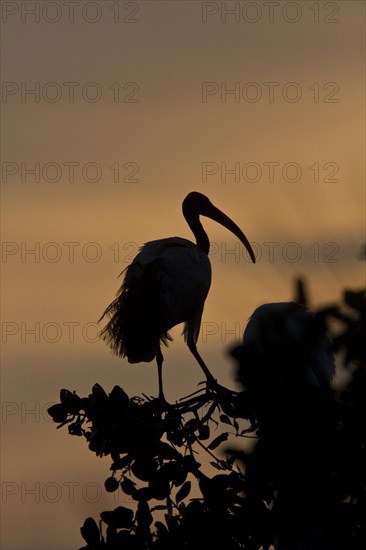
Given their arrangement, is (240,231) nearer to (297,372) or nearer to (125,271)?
(125,271)

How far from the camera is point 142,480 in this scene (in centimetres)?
747

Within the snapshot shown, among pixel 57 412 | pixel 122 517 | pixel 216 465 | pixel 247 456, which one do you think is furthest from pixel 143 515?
pixel 247 456

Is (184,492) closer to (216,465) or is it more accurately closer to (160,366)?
(216,465)

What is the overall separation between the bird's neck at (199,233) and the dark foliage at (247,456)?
4659mm

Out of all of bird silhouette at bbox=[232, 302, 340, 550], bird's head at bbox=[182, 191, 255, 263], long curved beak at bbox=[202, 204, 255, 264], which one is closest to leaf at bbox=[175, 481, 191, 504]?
bird silhouette at bbox=[232, 302, 340, 550]

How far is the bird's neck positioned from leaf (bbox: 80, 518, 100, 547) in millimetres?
6098

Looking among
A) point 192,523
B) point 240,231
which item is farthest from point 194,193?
point 192,523

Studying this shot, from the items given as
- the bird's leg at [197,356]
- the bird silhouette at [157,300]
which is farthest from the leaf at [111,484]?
the bird's leg at [197,356]

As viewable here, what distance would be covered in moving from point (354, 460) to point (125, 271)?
24.3 feet

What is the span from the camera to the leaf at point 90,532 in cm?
736

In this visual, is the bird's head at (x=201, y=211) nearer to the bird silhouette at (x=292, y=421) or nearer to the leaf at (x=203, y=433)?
the leaf at (x=203, y=433)

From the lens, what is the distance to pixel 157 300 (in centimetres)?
1114

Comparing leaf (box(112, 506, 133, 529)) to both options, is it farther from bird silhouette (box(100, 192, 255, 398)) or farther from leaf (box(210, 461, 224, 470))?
bird silhouette (box(100, 192, 255, 398))

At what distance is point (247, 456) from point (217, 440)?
156 inches
